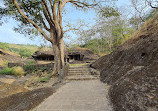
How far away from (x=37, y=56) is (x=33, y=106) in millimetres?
20254

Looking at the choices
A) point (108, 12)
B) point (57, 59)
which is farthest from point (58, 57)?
point (108, 12)

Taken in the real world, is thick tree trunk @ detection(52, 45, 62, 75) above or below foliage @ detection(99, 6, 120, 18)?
below

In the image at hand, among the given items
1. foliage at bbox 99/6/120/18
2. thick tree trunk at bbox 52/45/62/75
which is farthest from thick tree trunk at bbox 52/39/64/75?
foliage at bbox 99/6/120/18

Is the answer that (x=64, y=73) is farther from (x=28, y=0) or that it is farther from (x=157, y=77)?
(x=28, y=0)

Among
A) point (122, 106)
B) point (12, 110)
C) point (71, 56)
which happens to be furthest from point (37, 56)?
point (122, 106)

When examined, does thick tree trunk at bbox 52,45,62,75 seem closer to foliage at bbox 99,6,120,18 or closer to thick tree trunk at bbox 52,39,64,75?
thick tree trunk at bbox 52,39,64,75

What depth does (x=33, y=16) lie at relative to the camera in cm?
800

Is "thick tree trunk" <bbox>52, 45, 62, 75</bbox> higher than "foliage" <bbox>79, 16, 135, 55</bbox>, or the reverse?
"foliage" <bbox>79, 16, 135, 55</bbox>

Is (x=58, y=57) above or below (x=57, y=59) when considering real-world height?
above

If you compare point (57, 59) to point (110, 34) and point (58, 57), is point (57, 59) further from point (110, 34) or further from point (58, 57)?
point (110, 34)

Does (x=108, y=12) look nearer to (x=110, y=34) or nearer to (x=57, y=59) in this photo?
(x=57, y=59)

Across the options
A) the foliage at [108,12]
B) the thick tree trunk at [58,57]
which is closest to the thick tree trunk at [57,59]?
the thick tree trunk at [58,57]

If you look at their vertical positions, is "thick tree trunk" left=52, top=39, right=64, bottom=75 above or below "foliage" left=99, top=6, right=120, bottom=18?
below

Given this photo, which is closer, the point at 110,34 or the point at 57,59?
the point at 57,59
